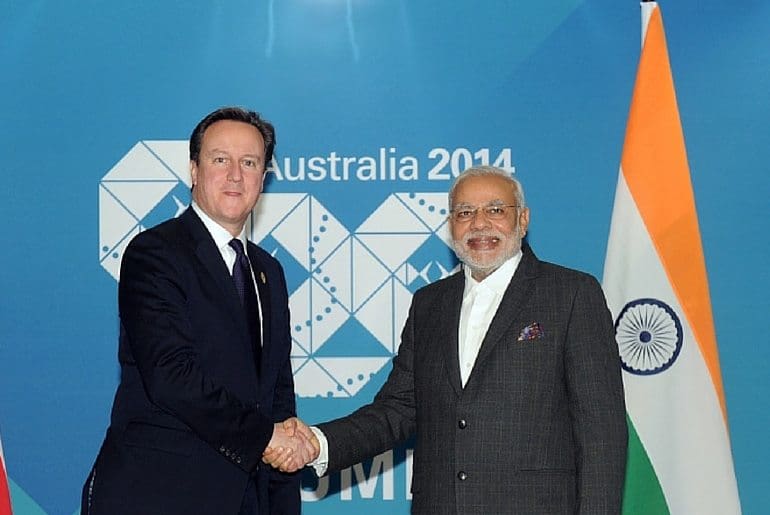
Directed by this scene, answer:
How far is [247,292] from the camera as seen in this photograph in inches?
114

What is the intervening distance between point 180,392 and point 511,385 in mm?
838

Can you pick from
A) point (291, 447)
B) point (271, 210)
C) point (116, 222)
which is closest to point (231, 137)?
point (291, 447)

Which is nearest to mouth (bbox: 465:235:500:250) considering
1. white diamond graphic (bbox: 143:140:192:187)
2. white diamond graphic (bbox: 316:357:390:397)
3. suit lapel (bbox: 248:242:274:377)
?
suit lapel (bbox: 248:242:274:377)

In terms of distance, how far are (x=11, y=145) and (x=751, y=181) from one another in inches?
113

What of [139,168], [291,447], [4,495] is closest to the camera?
[291,447]

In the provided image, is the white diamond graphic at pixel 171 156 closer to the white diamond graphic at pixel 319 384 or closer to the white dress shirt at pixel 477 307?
the white diamond graphic at pixel 319 384

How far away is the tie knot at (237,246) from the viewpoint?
2.94 metres

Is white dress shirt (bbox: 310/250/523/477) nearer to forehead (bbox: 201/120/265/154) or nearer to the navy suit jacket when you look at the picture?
the navy suit jacket

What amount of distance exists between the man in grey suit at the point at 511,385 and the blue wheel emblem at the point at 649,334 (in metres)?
1.22

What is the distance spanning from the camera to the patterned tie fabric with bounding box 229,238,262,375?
2.85 m

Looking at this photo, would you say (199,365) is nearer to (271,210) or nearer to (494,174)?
(494,174)

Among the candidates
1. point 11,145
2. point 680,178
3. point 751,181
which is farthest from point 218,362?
point 751,181

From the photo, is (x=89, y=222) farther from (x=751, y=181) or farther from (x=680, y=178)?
(x=751, y=181)

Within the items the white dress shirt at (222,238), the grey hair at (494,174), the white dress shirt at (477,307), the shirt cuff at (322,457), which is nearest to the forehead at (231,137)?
the white dress shirt at (222,238)
